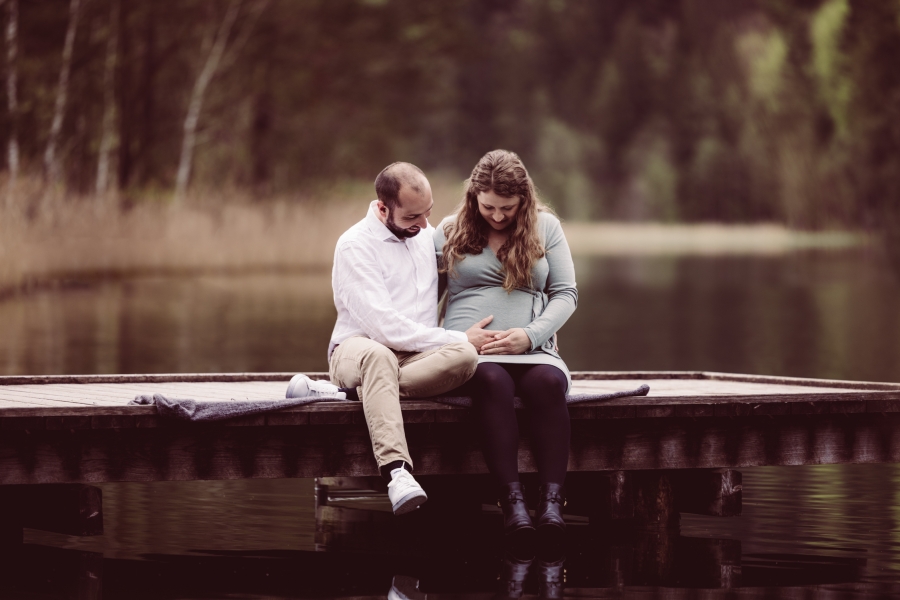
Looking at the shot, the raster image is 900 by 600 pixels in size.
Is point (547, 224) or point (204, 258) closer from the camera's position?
point (547, 224)

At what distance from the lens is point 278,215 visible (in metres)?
28.8

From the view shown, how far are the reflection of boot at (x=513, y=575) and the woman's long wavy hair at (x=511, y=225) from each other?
1.04 meters

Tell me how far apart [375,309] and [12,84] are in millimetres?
16980

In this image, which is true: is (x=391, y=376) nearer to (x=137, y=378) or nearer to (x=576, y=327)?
(x=137, y=378)

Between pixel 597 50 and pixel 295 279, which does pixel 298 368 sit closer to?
pixel 295 279

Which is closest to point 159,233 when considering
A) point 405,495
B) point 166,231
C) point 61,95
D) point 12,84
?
point 166,231

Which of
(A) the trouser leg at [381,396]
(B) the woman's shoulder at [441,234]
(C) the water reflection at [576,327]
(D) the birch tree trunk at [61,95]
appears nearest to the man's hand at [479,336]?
(A) the trouser leg at [381,396]

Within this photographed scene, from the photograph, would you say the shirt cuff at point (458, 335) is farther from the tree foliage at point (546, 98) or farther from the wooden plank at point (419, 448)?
the tree foliage at point (546, 98)

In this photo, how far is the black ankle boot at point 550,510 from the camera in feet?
18.4

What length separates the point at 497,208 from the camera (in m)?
6.01

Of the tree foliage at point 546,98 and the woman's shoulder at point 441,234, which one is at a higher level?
the tree foliage at point 546,98

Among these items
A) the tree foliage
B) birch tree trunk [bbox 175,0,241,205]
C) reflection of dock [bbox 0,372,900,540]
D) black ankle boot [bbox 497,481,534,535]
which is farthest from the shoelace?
birch tree trunk [bbox 175,0,241,205]

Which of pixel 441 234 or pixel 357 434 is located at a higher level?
pixel 441 234

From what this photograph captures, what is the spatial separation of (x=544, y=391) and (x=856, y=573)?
1.27 m
